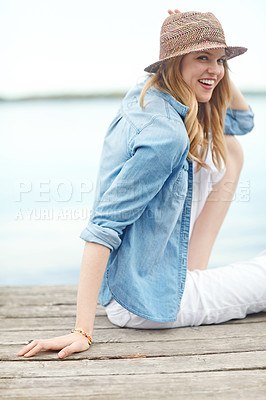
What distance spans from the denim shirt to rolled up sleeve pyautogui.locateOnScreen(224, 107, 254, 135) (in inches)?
19.5

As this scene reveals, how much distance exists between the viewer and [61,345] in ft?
4.94

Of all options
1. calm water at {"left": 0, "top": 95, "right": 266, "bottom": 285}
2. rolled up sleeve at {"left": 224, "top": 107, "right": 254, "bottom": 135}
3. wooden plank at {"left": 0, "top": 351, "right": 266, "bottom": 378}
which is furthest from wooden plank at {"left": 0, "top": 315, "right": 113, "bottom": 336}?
calm water at {"left": 0, "top": 95, "right": 266, "bottom": 285}

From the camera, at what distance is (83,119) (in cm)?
1412

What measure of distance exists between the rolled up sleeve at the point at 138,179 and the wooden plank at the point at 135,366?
33 centimetres

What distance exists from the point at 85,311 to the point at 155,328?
31 centimetres

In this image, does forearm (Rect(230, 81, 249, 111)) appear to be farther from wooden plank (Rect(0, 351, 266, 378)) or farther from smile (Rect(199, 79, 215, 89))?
wooden plank (Rect(0, 351, 266, 378))

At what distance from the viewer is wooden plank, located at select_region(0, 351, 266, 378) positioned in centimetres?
137

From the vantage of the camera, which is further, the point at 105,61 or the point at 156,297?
the point at 105,61

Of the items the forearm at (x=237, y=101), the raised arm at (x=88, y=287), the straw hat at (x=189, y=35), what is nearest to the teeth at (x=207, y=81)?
the straw hat at (x=189, y=35)

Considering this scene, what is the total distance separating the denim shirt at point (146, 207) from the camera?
5.08ft

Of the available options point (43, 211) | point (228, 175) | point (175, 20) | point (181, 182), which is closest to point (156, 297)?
point (181, 182)

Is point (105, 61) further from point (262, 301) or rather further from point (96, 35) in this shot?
point (262, 301)

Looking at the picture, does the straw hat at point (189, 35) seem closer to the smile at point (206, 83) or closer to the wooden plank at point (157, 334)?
the smile at point (206, 83)

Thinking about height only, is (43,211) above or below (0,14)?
below
